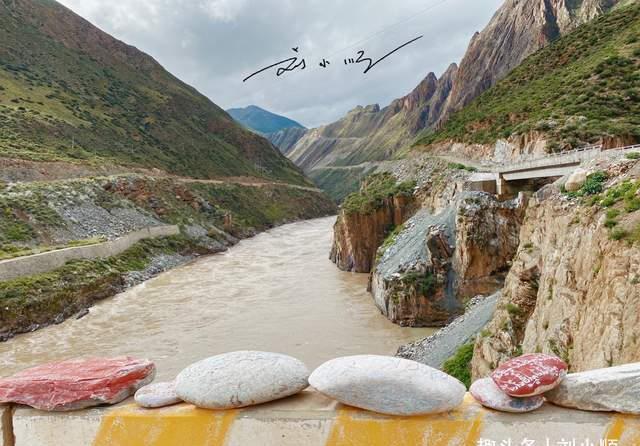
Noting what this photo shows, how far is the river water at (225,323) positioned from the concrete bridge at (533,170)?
888 centimetres

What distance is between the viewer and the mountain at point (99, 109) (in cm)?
5900

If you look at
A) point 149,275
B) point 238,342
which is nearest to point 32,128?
point 149,275

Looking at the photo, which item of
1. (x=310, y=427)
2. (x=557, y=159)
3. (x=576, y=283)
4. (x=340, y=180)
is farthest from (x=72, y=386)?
(x=340, y=180)

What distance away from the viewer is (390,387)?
3.17m

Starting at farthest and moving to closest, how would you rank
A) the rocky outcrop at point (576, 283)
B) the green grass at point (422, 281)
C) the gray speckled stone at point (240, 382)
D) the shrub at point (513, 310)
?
1. the green grass at point (422, 281)
2. the shrub at point (513, 310)
3. the rocky outcrop at point (576, 283)
4. the gray speckled stone at point (240, 382)

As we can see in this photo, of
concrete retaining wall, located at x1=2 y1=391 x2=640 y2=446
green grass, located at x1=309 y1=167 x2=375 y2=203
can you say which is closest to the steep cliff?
concrete retaining wall, located at x1=2 y1=391 x2=640 y2=446

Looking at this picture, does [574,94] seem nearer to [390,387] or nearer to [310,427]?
[390,387]

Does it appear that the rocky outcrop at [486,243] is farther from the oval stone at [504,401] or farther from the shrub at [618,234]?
the oval stone at [504,401]

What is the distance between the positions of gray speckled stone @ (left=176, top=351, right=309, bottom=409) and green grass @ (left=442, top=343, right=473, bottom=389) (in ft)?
32.5

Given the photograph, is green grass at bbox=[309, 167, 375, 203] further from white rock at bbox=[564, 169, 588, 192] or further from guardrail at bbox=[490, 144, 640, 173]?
white rock at bbox=[564, 169, 588, 192]

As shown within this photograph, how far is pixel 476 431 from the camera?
2994 mm

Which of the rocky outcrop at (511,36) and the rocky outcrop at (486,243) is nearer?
the rocky outcrop at (486,243)

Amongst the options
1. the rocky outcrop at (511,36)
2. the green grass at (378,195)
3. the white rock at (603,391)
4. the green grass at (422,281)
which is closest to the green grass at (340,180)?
the rocky outcrop at (511,36)

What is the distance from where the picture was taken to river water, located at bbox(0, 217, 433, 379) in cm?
1959
